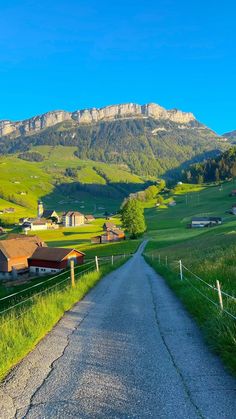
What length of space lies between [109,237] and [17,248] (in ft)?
152

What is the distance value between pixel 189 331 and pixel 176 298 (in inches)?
289

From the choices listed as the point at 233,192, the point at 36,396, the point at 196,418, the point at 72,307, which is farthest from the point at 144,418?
the point at 233,192

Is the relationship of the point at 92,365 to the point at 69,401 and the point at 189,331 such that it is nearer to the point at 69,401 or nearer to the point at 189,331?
the point at 69,401

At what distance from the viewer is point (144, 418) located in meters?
6.30

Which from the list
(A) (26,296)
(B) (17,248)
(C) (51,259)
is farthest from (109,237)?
(A) (26,296)

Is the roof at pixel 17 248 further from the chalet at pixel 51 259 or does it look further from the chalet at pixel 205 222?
the chalet at pixel 205 222

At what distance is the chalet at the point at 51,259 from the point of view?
72.2m

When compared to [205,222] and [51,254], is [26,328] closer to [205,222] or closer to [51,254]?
[51,254]

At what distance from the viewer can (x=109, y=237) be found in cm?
12162

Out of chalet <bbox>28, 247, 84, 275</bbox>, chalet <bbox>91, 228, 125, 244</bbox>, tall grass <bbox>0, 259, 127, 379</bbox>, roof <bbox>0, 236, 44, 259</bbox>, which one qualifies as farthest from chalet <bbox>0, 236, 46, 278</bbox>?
tall grass <bbox>0, 259, 127, 379</bbox>

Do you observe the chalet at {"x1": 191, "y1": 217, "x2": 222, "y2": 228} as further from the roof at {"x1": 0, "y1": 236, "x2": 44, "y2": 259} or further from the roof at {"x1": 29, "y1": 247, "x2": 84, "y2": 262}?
the roof at {"x1": 0, "y1": 236, "x2": 44, "y2": 259}

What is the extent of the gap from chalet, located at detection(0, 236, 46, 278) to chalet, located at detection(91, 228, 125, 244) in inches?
1577

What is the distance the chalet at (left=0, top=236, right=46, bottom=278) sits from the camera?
75938 millimetres

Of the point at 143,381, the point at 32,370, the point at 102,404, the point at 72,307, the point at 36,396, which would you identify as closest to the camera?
the point at 102,404
